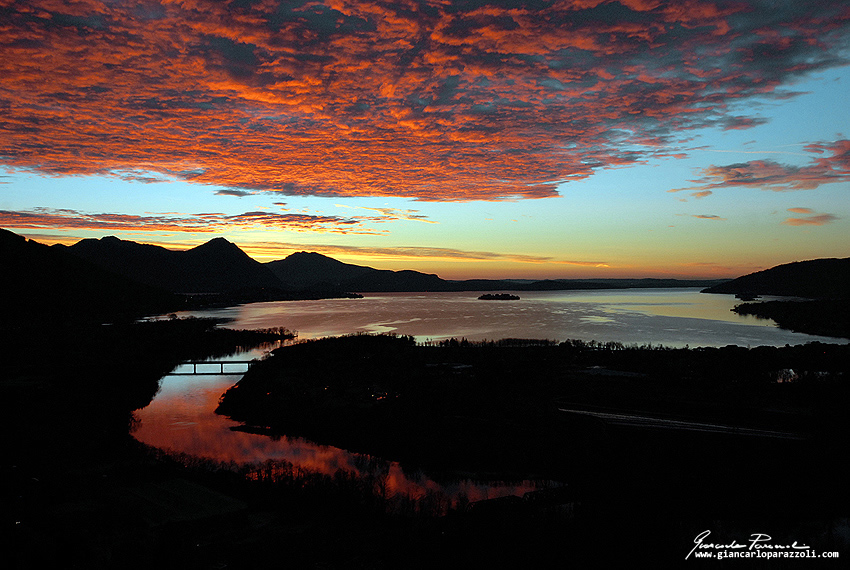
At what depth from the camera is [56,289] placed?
102m

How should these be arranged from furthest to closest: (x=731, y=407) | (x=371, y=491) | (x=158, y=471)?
(x=731, y=407), (x=158, y=471), (x=371, y=491)

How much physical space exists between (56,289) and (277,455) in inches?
4178

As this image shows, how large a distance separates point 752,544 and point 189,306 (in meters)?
173

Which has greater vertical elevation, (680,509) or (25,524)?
(25,524)

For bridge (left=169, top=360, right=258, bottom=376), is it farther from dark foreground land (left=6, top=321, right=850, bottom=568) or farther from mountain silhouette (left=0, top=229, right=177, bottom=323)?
mountain silhouette (left=0, top=229, right=177, bottom=323)

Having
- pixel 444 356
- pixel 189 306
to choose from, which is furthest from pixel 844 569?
pixel 189 306

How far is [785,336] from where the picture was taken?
225 feet

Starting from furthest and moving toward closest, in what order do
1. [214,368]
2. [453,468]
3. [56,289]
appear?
[56,289]
[214,368]
[453,468]

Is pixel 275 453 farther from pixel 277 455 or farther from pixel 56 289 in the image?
pixel 56 289

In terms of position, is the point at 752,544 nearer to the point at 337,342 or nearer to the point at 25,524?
the point at 25,524

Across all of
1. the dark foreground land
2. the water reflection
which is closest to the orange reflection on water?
the water reflection
